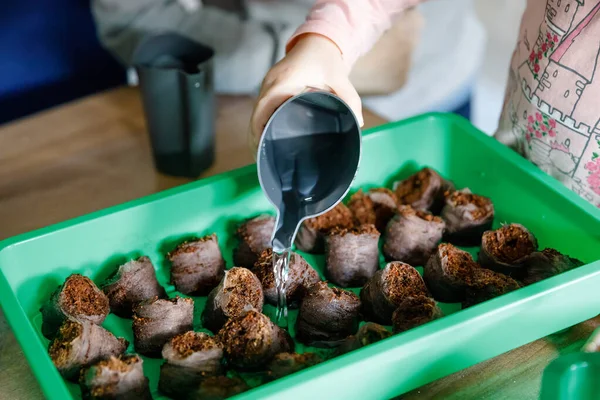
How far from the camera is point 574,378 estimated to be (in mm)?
701

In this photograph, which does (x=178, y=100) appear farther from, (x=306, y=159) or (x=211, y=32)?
(x=211, y=32)

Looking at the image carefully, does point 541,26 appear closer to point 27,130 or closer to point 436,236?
point 436,236

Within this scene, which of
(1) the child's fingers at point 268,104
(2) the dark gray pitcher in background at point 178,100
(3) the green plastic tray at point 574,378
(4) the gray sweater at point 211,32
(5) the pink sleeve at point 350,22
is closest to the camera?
(3) the green plastic tray at point 574,378

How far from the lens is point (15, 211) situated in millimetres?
1275

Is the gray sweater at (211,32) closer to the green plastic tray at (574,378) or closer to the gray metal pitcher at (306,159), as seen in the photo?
the gray metal pitcher at (306,159)

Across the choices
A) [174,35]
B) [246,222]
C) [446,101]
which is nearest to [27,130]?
[174,35]

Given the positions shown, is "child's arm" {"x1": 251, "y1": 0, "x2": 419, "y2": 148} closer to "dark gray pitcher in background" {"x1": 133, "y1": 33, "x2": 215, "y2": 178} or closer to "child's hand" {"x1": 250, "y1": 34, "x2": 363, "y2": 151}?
"child's hand" {"x1": 250, "y1": 34, "x2": 363, "y2": 151}

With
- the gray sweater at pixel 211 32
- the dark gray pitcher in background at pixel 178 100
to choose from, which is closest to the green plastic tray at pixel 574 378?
the dark gray pitcher in background at pixel 178 100

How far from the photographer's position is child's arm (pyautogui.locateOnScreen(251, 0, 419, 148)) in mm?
972

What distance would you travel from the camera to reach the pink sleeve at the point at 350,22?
108 cm

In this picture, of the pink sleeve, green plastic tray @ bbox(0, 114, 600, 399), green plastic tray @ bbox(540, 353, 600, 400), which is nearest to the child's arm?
the pink sleeve

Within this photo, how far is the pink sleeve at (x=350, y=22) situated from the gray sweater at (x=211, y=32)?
501 millimetres

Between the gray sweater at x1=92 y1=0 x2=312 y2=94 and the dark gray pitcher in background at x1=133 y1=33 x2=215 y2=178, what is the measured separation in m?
0.28

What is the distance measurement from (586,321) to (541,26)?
0.47 meters
